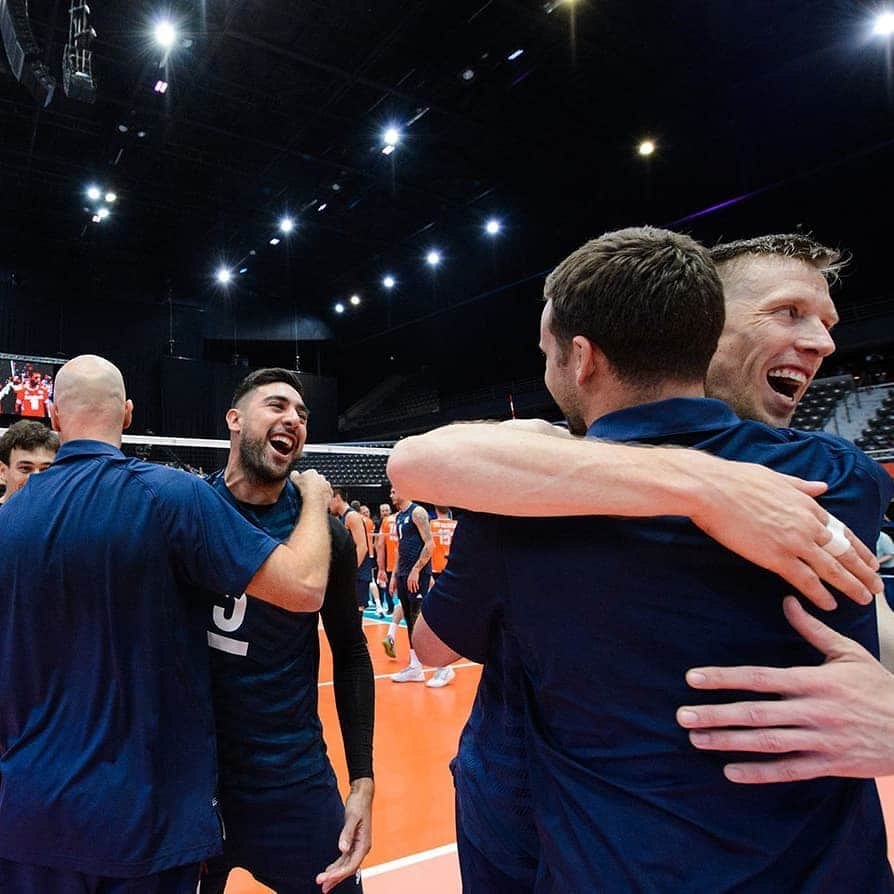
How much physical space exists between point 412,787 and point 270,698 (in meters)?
2.25

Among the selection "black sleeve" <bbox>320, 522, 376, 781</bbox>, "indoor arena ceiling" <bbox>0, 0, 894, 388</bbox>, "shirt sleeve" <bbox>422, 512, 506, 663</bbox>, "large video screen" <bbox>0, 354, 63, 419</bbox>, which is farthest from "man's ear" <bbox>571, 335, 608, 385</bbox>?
"large video screen" <bbox>0, 354, 63, 419</bbox>

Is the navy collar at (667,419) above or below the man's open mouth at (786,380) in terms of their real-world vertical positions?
below

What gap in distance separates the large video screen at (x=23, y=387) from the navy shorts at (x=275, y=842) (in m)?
14.6

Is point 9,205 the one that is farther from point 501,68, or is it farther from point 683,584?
point 683,584

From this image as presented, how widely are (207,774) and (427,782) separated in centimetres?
258

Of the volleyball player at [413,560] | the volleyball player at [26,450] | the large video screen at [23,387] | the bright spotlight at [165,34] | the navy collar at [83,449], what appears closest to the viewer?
the navy collar at [83,449]

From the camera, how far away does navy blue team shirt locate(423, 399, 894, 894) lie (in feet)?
2.51

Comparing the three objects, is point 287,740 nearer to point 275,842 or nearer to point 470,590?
point 275,842

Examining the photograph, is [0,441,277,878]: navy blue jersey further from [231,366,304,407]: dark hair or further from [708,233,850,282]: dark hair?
[708,233,850,282]: dark hair

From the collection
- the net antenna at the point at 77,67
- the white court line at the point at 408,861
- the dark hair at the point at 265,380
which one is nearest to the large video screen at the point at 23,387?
the net antenna at the point at 77,67

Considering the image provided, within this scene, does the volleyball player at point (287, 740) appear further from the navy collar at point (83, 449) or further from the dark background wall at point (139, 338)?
the dark background wall at point (139, 338)

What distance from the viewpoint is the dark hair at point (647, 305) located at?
891mm

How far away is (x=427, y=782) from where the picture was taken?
3.71 m

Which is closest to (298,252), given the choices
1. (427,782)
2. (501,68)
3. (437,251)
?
(437,251)
